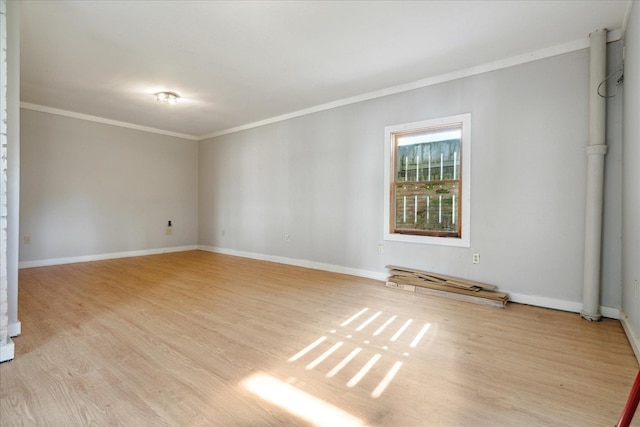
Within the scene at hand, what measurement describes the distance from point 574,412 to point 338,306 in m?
1.94

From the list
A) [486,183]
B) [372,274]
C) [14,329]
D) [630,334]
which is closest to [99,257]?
[14,329]

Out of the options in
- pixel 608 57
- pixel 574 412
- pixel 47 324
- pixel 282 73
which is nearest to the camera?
pixel 574 412

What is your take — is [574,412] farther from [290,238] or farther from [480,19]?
[290,238]

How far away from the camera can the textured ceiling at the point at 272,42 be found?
2.52 m

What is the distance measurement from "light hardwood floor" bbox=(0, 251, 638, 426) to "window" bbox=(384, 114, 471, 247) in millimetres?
933

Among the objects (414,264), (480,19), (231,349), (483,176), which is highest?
(480,19)

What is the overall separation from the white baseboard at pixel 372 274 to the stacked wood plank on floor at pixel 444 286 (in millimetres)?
198

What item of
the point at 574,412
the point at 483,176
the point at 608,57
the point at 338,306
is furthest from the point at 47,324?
the point at 608,57

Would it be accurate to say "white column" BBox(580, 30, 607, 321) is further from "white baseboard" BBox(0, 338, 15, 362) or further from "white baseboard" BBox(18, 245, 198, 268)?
"white baseboard" BBox(18, 245, 198, 268)

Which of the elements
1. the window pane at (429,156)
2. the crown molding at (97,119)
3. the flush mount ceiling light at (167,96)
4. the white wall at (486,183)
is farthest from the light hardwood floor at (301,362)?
the crown molding at (97,119)

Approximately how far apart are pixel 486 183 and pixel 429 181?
2.18ft

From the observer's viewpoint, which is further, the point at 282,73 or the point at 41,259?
the point at 41,259

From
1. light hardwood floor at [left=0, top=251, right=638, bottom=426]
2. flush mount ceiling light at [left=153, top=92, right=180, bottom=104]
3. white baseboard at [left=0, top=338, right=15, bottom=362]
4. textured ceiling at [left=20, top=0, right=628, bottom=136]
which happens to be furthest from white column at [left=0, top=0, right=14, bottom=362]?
flush mount ceiling light at [left=153, top=92, right=180, bottom=104]

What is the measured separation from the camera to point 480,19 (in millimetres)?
2639
